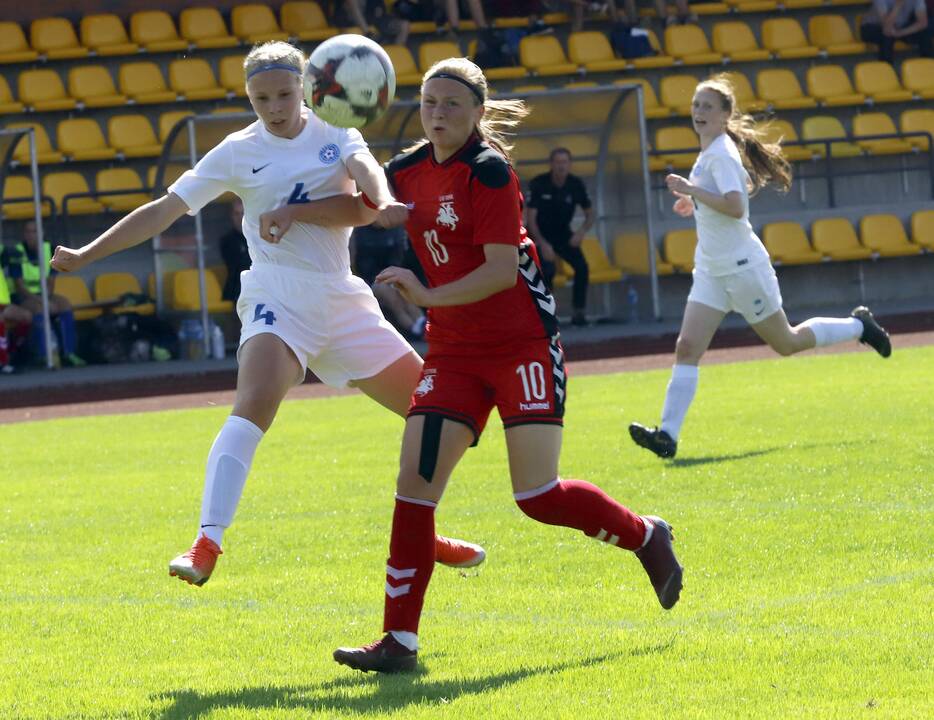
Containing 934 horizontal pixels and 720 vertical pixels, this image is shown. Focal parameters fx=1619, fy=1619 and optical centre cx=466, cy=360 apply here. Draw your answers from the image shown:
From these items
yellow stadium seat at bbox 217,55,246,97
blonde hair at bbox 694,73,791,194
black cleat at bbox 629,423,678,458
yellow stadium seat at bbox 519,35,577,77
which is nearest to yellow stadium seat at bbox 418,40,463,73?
yellow stadium seat at bbox 519,35,577,77

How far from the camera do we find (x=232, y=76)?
22000 mm

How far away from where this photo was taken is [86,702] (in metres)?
4.66

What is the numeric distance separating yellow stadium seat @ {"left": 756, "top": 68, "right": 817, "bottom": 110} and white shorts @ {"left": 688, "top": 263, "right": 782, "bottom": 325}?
14.2m

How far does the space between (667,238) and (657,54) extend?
139 inches

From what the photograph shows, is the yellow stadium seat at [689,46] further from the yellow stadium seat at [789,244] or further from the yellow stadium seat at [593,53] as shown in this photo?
the yellow stadium seat at [789,244]

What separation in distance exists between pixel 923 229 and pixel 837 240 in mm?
1223

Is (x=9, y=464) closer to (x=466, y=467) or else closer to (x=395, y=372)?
(x=466, y=467)

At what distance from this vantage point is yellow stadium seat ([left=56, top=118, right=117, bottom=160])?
824 inches

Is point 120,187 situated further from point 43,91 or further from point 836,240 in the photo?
point 836,240

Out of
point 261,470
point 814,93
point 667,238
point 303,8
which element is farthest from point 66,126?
point 261,470

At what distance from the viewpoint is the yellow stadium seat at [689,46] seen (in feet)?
77.0

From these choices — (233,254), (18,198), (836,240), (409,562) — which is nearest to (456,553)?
(409,562)

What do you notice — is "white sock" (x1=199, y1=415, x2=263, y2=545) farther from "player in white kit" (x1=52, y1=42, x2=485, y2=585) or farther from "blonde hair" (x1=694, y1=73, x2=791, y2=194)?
"blonde hair" (x1=694, y1=73, x2=791, y2=194)

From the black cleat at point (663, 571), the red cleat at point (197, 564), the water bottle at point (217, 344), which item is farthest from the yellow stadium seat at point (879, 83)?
the red cleat at point (197, 564)
